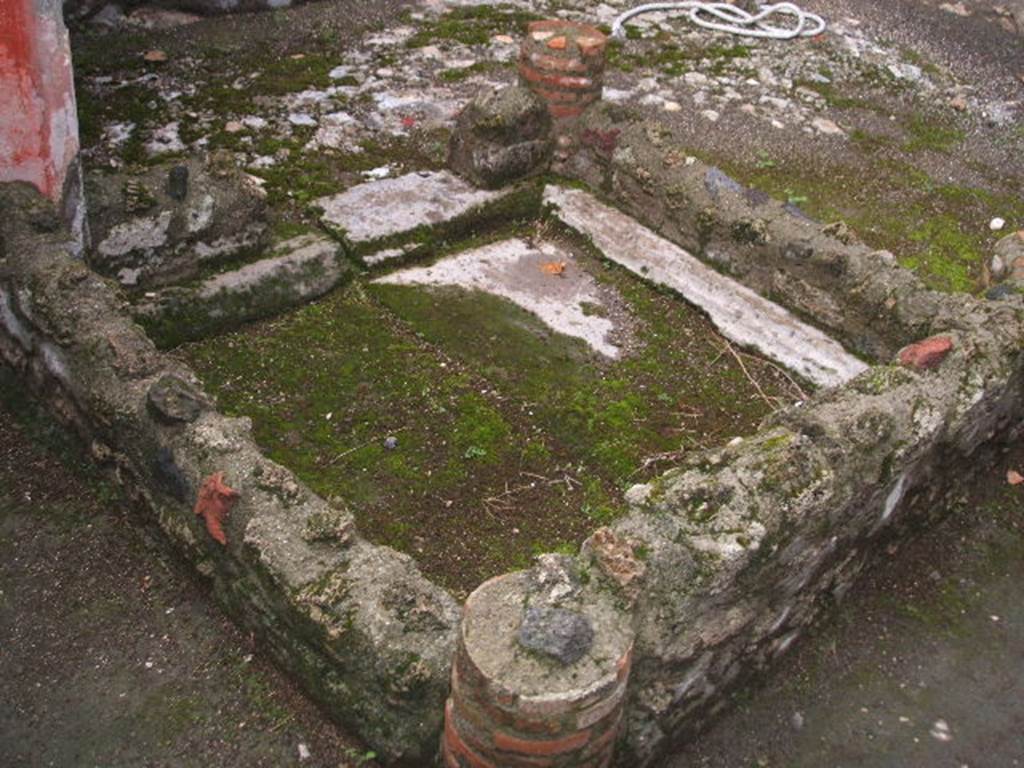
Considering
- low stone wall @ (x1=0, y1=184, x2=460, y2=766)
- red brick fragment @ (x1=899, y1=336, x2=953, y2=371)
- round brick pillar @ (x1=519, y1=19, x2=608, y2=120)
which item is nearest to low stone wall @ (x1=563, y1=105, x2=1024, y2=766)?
red brick fragment @ (x1=899, y1=336, x2=953, y2=371)

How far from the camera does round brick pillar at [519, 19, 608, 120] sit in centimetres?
630

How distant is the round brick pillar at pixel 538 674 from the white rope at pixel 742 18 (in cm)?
663

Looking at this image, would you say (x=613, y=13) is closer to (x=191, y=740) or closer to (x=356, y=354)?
(x=356, y=354)

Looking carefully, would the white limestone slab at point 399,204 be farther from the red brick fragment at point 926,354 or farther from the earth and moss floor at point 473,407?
the red brick fragment at point 926,354

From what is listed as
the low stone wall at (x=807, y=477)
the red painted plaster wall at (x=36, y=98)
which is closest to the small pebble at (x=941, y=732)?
the low stone wall at (x=807, y=477)

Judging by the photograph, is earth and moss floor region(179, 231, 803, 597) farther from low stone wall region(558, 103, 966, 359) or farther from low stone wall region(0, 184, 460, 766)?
low stone wall region(0, 184, 460, 766)

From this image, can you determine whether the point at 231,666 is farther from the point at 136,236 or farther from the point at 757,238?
the point at 757,238

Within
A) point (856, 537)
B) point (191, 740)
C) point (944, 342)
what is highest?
point (944, 342)

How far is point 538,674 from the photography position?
9.82 feet

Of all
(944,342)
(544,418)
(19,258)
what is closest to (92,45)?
(19,258)

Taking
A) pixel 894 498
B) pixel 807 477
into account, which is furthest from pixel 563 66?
pixel 807 477

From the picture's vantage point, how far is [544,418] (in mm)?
5082

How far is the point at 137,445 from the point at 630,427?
2139mm

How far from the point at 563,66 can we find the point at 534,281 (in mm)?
1271
